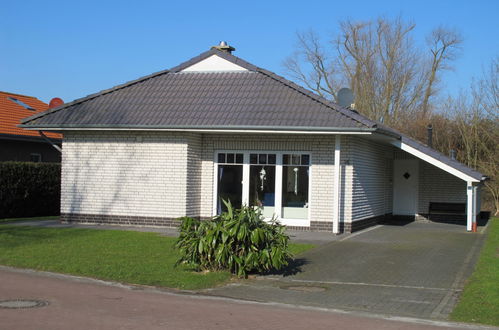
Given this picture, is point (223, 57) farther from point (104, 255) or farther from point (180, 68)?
point (104, 255)

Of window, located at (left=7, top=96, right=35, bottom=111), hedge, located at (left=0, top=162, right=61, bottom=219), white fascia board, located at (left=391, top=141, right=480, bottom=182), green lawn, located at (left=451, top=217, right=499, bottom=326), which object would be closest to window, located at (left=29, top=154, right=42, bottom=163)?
hedge, located at (left=0, top=162, right=61, bottom=219)

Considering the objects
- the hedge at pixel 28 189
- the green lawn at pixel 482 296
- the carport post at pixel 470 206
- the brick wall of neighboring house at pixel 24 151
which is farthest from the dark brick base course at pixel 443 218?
the brick wall of neighboring house at pixel 24 151

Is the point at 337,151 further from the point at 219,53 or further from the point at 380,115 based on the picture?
the point at 380,115

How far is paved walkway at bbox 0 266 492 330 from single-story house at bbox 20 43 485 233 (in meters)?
8.97

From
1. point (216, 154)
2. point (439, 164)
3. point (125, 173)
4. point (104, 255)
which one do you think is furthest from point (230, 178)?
point (104, 255)

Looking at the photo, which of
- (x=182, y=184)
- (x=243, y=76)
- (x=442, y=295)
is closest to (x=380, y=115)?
(x=243, y=76)

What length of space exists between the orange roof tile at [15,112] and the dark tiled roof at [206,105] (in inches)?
272

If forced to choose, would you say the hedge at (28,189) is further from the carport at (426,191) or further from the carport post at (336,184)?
the carport at (426,191)

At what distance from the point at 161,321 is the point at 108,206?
1246 centimetres

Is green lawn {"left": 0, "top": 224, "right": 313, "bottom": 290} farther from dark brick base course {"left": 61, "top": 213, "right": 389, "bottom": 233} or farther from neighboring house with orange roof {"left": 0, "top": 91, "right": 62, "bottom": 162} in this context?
neighboring house with orange roof {"left": 0, "top": 91, "right": 62, "bottom": 162}

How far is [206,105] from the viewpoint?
19828 mm

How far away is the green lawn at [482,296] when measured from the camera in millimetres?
8953

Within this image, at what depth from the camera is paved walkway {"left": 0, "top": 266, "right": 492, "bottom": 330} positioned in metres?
7.95

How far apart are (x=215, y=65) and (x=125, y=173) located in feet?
15.7
